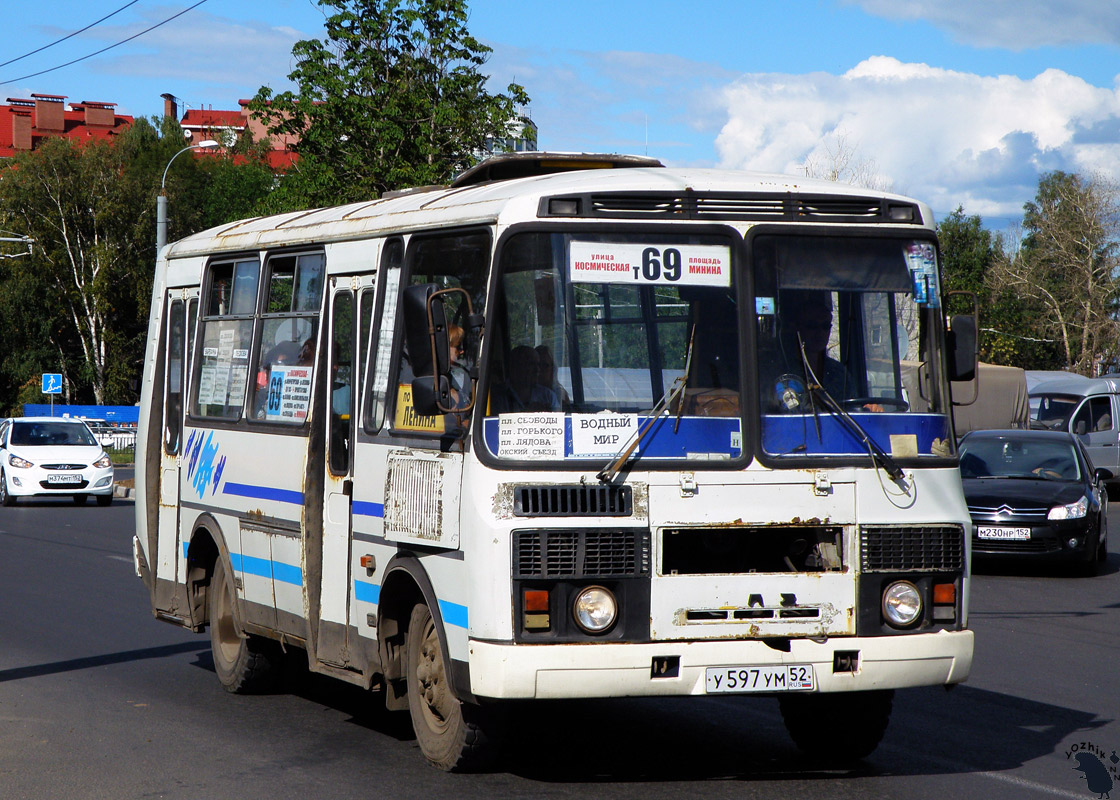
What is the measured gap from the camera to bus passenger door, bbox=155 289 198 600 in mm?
10133

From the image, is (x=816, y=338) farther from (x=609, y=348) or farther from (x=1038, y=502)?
(x=1038, y=502)

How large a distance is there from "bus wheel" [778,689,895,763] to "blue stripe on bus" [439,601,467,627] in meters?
1.69

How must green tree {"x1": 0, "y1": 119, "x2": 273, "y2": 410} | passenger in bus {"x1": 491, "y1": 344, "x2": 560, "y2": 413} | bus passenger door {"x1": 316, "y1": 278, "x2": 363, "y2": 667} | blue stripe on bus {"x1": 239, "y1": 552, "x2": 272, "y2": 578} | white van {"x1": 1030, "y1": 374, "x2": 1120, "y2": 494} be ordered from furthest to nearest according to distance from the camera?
green tree {"x1": 0, "y1": 119, "x2": 273, "y2": 410}
white van {"x1": 1030, "y1": 374, "x2": 1120, "y2": 494}
blue stripe on bus {"x1": 239, "y1": 552, "x2": 272, "y2": 578}
bus passenger door {"x1": 316, "y1": 278, "x2": 363, "y2": 667}
passenger in bus {"x1": 491, "y1": 344, "x2": 560, "y2": 413}

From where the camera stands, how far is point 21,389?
77.6m

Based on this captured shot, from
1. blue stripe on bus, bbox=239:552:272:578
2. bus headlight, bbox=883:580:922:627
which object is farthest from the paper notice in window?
blue stripe on bus, bbox=239:552:272:578

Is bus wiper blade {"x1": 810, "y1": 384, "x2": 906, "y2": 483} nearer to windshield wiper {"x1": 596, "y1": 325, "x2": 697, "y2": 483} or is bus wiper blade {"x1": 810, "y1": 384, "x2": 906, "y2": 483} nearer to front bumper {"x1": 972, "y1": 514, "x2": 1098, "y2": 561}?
windshield wiper {"x1": 596, "y1": 325, "x2": 697, "y2": 483}

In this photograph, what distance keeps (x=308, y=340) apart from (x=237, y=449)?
1064mm

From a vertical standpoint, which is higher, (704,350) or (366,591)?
(704,350)

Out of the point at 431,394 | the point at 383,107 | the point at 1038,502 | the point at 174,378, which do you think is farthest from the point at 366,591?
the point at 383,107

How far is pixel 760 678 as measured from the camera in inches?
246

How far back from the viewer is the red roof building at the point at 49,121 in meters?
101

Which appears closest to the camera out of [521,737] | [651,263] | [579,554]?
[579,554]

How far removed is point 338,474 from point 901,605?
2.96 meters

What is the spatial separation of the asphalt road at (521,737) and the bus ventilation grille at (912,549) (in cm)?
96
